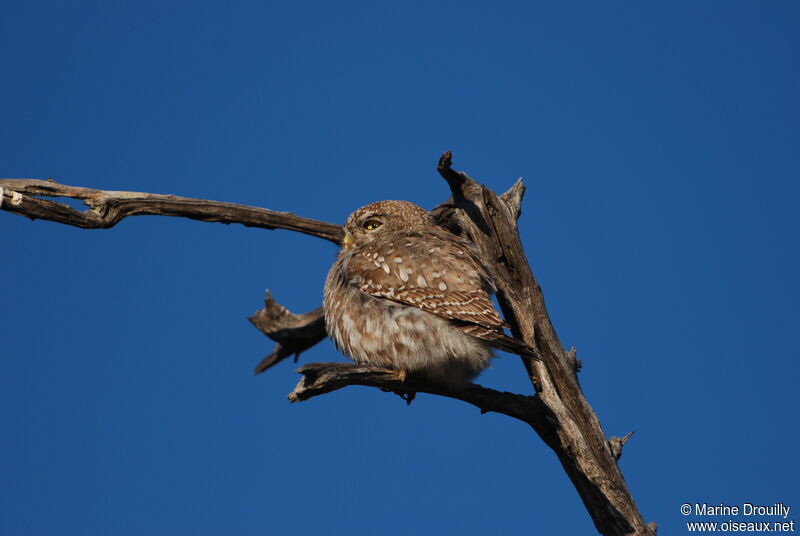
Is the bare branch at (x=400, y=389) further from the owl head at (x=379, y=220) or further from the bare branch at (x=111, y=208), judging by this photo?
the bare branch at (x=111, y=208)

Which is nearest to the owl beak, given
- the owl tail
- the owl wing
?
the owl wing

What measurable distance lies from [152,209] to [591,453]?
4.75 m

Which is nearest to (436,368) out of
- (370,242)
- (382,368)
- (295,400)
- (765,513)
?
(382,368)

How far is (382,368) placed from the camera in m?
6.56

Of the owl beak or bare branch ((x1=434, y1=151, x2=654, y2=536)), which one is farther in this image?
the owl beak

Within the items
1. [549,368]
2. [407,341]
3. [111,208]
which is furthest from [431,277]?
[111,208]

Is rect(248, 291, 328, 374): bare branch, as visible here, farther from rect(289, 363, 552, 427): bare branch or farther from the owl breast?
rect(289, 363, 552, 427): bare branch

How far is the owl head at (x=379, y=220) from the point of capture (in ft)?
26.0

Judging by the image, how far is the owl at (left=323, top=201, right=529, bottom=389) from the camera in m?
6.27

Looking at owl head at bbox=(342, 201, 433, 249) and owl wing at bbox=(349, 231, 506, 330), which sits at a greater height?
owl head at bbox=(342, 201, 433, 249)

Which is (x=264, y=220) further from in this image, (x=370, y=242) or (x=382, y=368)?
(x=382, y=368)

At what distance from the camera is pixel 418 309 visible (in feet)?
21.0

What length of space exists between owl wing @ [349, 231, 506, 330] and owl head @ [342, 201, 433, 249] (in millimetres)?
590

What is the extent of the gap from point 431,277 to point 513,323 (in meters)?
1.26
